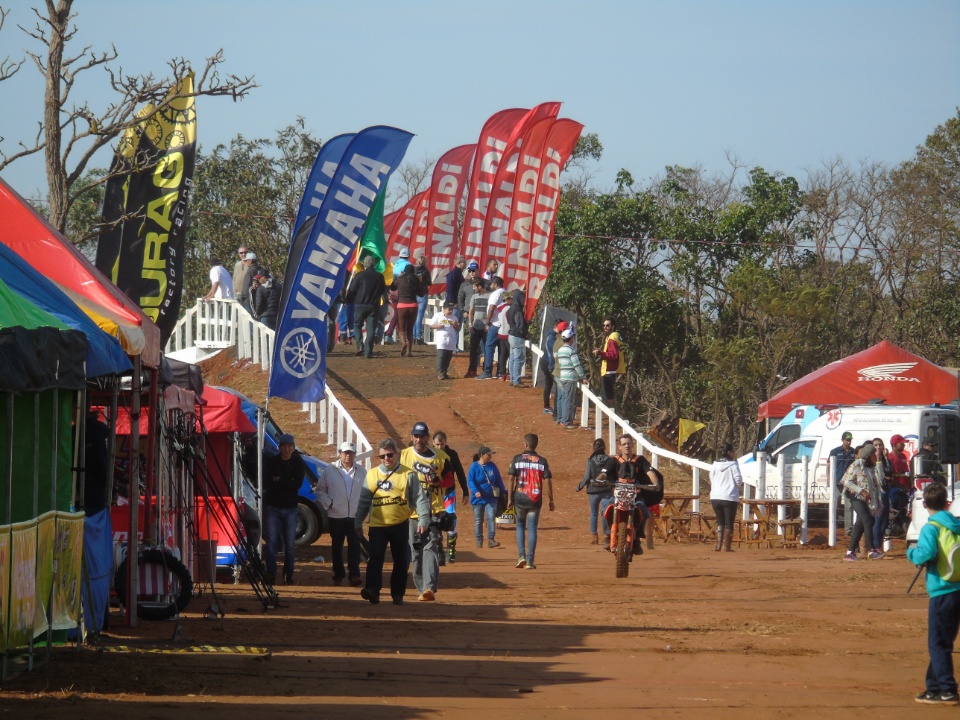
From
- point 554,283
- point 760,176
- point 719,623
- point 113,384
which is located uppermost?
point 760,176

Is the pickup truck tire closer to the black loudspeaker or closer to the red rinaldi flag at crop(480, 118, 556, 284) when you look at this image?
the black loudspeaker

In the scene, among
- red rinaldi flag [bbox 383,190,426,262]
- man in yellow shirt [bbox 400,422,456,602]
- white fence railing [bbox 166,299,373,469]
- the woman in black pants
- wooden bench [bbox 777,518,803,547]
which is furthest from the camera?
red rinaldi flag [bbox 383,190,426,262]

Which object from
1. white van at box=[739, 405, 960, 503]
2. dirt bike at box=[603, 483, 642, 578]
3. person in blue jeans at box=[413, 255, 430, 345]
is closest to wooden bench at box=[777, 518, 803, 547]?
white van at box=[739, 405, 960, 503]

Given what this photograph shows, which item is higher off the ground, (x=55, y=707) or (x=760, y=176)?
(x=760, y=176)

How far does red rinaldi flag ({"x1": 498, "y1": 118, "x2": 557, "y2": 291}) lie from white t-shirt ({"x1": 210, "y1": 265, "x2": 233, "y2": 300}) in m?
5.94

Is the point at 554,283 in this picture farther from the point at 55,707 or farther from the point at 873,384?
the point at 55,707

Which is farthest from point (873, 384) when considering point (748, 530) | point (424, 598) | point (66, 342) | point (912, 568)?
point (66, 342)

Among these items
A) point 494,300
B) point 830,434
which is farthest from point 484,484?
point 494,300

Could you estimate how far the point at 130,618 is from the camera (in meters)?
11.3

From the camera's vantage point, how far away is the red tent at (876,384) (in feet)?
88.1

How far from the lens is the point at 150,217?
55.4 ft

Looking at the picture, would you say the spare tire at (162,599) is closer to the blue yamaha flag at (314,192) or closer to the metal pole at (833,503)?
the blue yamaha flag at (314,192)

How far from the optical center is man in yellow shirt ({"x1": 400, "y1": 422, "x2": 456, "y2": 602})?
13875mm

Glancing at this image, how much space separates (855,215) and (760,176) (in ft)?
15.0
